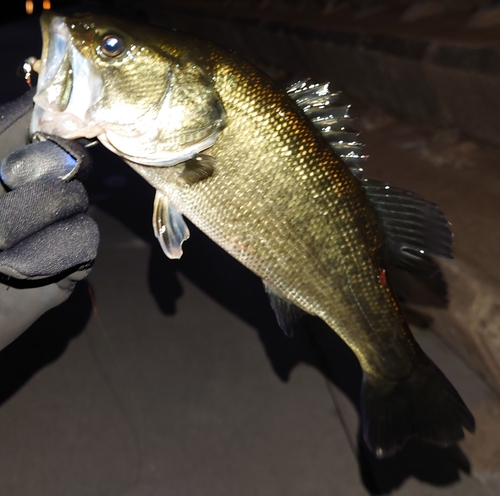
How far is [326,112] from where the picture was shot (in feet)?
3.43

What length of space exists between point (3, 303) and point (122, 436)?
0.75 m

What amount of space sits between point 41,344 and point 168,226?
1122mm

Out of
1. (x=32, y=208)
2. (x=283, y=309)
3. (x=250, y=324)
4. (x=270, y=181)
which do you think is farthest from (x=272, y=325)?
(x=32, y=208)

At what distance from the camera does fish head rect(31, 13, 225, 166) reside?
0.91 m

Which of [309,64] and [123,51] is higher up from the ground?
[123,51]

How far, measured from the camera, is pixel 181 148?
980 mm

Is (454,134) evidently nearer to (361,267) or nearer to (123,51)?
(361,267)

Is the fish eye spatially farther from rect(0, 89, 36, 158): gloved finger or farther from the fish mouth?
rect(0, 89, 36, 158): gloved finger

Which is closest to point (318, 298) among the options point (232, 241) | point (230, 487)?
point (232, 241)

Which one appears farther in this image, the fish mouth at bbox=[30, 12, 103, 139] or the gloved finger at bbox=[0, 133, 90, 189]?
the gloved finger at bbox=[0, 133, 90, 189]

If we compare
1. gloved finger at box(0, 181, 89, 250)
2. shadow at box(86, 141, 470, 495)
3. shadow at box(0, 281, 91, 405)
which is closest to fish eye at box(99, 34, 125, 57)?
gloved finger at box(0, 181, 89, 250)

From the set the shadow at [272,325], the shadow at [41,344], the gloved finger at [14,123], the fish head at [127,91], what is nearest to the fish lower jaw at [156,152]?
the fish head at [127,91]

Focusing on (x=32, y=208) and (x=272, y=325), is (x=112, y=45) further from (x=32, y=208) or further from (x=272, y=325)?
(x=272, y=325)

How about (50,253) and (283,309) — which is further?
(283,309)
